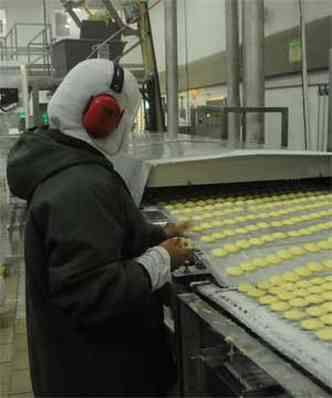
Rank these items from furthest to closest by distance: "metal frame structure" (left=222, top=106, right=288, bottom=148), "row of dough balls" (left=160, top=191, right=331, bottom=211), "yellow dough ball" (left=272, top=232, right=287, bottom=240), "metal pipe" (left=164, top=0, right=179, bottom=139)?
"metal pipe" (left=164, top=0, right=179, bottom=139), "metal frame structure" (left=222, top=106, right=288, bottom=148), "row of dough balls" (left=160, top=191, right=331, bottom=211), "yellow dough ball" (left=272, top=232, right=287, bottom=240)

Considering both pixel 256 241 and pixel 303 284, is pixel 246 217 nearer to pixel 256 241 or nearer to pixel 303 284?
pixel 256 241

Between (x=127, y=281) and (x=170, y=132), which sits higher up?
(x=170, y=132)

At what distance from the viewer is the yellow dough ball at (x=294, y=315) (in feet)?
3.55

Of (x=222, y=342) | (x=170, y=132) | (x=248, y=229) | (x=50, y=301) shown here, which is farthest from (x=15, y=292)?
(x=222, y=342)

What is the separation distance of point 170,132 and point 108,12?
1501 mm

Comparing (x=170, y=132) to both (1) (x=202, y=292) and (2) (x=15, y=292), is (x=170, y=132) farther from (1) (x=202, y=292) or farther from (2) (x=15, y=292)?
(1) (x=202, y=292)

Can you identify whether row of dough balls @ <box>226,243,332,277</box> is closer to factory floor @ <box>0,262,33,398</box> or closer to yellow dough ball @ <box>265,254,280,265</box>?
yellow dough ball @ <box>265,254,280,265</box>

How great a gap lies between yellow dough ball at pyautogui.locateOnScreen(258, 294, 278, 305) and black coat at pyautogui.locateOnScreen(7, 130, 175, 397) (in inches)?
9.9

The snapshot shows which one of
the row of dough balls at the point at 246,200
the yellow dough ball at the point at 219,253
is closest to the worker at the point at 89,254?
the yellow dough ball at the point at 219,253

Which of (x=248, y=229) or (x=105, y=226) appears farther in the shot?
(x=248, y=229)

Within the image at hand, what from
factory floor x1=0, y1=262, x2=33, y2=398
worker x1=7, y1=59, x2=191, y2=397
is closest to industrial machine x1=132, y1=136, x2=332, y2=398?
worker x1=7, y1=59, x2=191, y2=397

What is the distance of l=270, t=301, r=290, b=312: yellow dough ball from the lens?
1121mm

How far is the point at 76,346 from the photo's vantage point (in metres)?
1.29

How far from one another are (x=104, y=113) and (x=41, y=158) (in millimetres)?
184
